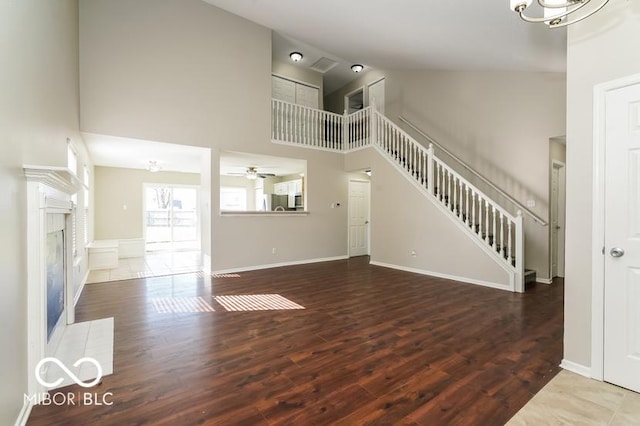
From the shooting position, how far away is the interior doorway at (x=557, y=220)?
5254 millimetres

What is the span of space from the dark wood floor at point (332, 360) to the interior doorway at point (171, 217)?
583cm

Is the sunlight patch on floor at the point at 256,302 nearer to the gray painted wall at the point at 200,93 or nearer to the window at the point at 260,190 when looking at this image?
the gray painted wall at the point at 200,93

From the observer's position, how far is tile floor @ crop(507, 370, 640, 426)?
171 centimetres

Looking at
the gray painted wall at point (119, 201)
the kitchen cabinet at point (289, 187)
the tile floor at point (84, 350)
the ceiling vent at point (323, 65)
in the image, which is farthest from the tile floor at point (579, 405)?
the gray painted wall at point (119, 201)

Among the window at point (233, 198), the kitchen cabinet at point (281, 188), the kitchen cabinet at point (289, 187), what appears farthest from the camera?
the window at point (233, 198)

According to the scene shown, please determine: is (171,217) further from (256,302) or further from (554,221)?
(554,221)

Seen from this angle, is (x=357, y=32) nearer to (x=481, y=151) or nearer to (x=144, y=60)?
(x=481, y=151)

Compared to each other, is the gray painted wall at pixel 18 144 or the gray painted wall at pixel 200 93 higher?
the gray painted wall at pixel 200 93

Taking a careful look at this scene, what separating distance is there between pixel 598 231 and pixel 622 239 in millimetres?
133

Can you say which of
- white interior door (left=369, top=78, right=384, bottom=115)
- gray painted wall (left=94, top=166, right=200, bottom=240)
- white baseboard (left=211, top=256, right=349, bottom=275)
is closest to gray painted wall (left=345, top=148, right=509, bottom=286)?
white baseboard (left=211, top=256, right=349, bottom=275)

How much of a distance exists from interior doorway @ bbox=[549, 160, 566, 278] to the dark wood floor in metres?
1.39

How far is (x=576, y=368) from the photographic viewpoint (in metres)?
2.22

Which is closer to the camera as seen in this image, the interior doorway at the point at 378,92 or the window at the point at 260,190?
the interior doorway at the point at 378,92

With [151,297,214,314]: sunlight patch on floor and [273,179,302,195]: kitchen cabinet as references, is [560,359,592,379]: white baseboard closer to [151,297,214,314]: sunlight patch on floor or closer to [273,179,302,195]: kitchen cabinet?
[151,297,214,314]: sunlight patch on floor
